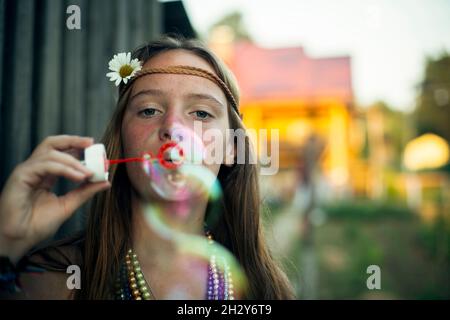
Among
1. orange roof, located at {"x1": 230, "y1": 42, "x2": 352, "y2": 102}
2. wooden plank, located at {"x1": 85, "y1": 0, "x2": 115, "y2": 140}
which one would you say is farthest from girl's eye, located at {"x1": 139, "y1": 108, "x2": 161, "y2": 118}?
orange roof, located at {"x1": 230, "y1": 42, "x2": 352, "y2": 102}

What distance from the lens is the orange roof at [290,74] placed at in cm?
930

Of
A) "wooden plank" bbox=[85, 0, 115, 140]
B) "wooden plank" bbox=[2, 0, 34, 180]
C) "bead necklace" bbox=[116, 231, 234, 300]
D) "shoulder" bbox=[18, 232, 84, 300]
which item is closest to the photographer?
"shoulder" bbox=[18, 232, 84, 300]

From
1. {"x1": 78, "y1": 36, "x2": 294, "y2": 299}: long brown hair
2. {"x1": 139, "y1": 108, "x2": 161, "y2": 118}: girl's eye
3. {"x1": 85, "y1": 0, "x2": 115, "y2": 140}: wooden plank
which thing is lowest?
{"x1": 78, "y1": 36, "x2": 294, "y2": 299}: long brown hair

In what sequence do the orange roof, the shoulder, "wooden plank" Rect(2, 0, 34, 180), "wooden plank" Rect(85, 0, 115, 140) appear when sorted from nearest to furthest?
the shoulder → "wooden plank" Rect(2, 0, 34, 180) → "wooden plank" Rect(85, 0, 115, 140) → the orange roof

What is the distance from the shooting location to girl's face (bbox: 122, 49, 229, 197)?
1.27m

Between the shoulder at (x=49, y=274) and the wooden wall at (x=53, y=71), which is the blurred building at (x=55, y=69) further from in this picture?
the shoulder at (x=49, y=274)

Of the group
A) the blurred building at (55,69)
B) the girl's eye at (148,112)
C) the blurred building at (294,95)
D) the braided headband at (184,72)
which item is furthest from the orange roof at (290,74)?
the girl's eye at (148,112)

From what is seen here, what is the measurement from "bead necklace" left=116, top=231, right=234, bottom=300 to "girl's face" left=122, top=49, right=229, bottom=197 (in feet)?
0.81

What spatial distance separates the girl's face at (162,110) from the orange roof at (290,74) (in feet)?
26.3

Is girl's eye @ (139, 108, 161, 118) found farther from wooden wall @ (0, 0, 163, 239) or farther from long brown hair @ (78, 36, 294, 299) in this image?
wooden wall @ (0, 0, 163, 239)

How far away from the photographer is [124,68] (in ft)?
4.57

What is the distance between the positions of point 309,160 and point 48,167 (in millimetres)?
4646

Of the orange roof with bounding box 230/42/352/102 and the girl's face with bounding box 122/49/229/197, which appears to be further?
the orange roof with bounding box 230/42/352/102

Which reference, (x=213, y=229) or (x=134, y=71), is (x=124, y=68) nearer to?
(x=134, y=71)
